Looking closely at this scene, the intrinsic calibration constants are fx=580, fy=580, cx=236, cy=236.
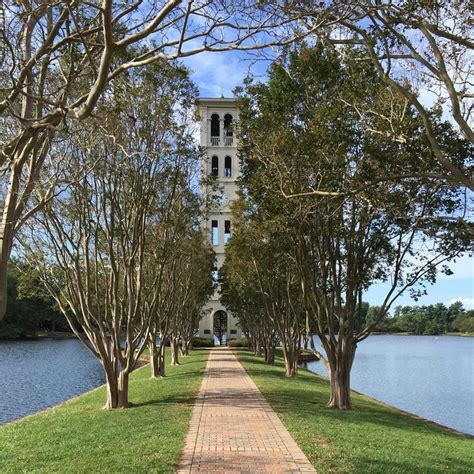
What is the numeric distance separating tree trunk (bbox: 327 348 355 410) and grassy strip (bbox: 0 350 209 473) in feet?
11.3

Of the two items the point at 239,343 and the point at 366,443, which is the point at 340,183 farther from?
the point at 239,343

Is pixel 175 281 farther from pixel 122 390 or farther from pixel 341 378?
pixel 341 378

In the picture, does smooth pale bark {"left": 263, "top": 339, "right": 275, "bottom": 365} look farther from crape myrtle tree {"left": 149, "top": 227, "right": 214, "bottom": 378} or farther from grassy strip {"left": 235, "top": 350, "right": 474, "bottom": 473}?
grassy strip {"left": 235, "top": 350, "right": 474, "bottom": 473}

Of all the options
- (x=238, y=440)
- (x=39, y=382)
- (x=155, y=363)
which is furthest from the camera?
(x=39, y=382)

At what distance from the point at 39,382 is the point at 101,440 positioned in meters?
18.4

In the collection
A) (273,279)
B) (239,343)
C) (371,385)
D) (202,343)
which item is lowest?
(371,385)

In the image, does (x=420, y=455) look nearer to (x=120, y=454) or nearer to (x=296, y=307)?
(x=120, y=454)

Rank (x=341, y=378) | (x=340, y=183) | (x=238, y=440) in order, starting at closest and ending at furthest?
1. (x=238, y=440)
2. (x=340, y=183)
3. (x=341, y=378)

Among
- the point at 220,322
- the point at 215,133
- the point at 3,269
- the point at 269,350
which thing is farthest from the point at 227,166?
the point at 3,269

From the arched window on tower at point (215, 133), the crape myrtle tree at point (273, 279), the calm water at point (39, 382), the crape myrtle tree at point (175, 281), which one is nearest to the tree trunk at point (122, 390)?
the crape myrtle tree at point (175, 281)

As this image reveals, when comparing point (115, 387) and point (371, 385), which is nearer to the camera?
point (115, 387)

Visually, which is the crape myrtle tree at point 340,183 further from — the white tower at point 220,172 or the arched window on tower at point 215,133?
the arched window on tower at point 215,133

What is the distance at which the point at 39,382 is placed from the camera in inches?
1014

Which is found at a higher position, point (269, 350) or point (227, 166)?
point (227, 166)
